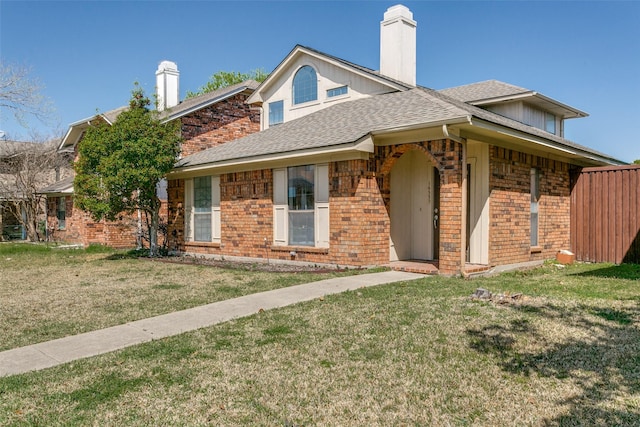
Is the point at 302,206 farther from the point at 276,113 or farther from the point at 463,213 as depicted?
the point at 276,113

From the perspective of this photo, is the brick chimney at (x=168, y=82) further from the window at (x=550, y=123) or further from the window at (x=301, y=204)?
the window at (x=550, y=123)

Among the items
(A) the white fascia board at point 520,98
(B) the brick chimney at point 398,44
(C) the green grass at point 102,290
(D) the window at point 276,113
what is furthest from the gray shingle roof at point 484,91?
(C) the green grass at point 102,290

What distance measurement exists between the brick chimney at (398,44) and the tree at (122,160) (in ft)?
22.5

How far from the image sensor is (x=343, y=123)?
12141mm

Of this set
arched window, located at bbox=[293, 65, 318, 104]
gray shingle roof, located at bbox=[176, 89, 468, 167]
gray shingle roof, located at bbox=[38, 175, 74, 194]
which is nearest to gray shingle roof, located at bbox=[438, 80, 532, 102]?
gray shingle roof, located at bbox=[176, 89, 468, 167]

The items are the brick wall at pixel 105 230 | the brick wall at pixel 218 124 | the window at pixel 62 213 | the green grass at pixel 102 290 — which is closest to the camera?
the green grass at pixel 102 290

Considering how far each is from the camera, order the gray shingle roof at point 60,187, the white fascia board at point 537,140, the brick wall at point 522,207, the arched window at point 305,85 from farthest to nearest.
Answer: the gray shingle roof at point 60,187 < the arched window at point 305,85 < the brick wall at point 522,207 < the white fascia board at point 537,140

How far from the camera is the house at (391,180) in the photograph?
9.88 m

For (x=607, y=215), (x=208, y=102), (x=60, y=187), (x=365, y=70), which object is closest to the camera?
(x=607, y=215)

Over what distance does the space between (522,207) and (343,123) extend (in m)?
4.70

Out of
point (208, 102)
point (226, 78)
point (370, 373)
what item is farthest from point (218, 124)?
point (226, 78)

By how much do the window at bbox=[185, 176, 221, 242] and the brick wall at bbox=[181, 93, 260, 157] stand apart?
3606 millimetres

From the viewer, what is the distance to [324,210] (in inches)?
443

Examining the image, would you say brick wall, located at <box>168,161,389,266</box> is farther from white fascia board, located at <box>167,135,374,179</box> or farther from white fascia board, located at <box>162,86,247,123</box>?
white fascia board, located at <box>162,86,247,123</box>
